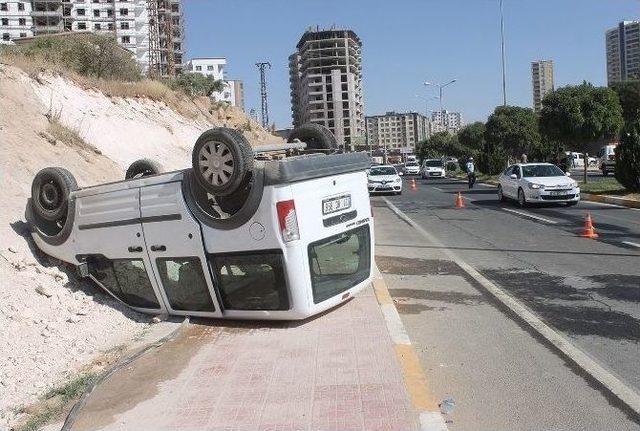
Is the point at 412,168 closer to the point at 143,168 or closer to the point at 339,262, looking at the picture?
the point at 143,168

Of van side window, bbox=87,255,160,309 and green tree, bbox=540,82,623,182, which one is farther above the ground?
green tree, bbox=540,82,623,182

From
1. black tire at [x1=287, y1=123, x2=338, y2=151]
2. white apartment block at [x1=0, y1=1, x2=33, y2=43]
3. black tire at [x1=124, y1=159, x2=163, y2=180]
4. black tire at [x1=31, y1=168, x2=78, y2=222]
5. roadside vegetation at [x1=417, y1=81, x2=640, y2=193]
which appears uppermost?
white apartment block at [x1=0, y1=1, x2=33, y2=43]

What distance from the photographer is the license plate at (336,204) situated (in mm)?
7059

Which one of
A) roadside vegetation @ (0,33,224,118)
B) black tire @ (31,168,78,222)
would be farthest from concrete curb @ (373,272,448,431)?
roadside vegetation @ (0,33,224,118)

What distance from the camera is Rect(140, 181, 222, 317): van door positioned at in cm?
709

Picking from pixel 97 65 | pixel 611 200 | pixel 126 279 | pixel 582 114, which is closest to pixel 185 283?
pixel 126 279

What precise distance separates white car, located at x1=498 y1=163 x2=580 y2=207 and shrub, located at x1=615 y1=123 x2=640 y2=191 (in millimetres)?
2505

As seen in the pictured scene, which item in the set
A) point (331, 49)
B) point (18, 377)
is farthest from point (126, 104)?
point (331, 49)

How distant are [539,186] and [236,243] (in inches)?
682

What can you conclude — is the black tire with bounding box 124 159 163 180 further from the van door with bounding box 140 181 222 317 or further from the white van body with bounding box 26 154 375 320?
the van door with bounding box 140 181 222 317

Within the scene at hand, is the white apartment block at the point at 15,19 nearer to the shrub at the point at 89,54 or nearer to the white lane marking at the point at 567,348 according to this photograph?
the shrub at the point at 89,54

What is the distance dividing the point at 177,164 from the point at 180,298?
17.7 m

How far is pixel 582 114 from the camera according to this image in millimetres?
30828

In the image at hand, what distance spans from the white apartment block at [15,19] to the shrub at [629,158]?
348ft
